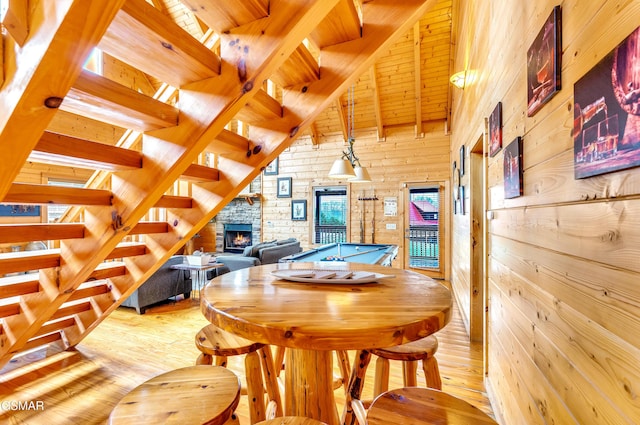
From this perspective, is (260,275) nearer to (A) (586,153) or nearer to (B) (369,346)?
(B) (369,346)

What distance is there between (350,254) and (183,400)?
345 cm

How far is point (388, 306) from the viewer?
98 centimetres

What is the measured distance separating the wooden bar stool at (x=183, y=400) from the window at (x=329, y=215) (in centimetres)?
640

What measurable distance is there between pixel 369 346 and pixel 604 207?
0.73 m

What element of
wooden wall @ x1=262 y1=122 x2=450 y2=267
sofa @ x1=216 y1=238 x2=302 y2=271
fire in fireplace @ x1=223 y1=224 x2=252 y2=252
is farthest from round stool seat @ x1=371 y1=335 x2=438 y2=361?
fire in fireplace @ x1=223 y1=224 x2=252 y2=252

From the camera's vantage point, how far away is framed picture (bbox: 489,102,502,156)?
6.32 feet

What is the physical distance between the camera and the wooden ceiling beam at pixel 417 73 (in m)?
4.94

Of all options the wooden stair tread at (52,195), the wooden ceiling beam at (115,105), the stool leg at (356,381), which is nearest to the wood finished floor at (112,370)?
the stool leg at (356,381)

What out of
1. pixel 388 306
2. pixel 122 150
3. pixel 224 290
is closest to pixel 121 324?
pixel 122 150

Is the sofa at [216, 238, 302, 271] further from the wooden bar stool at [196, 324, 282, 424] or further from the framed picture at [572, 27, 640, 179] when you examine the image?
the framed picture at [572, 27, 640, 179]

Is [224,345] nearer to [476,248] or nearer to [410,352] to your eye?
[410,352]

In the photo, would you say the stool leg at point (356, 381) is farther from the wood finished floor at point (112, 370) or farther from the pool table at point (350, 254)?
the pool table at point (350, 254)

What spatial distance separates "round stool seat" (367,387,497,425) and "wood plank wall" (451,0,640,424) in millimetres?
315

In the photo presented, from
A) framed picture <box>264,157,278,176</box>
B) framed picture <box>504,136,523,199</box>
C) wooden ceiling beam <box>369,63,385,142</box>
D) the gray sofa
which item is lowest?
the gray sofa
